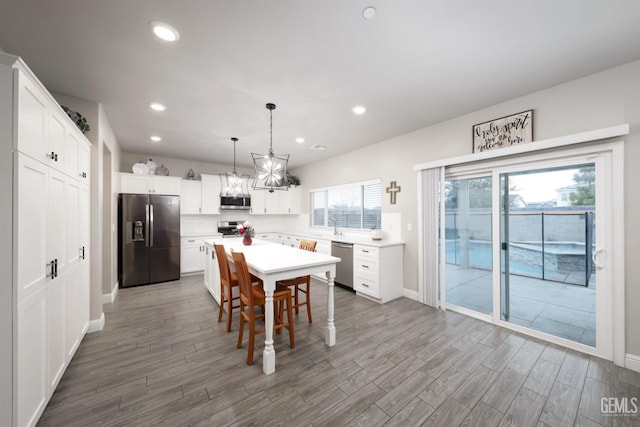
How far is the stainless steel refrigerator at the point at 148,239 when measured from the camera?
14.3 feet

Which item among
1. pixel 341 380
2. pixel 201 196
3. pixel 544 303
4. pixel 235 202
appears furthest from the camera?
pixel 235 202

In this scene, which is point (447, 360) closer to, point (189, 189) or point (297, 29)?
point (297, 29)

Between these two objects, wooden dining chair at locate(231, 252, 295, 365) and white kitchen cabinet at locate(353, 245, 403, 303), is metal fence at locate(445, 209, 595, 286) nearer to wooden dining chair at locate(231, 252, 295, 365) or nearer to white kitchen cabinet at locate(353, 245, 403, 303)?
white kitchen cabinet at locate(353, 245, 403, 303)

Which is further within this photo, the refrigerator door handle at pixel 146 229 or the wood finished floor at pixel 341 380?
the refrigerator door handle at pixel 146 229

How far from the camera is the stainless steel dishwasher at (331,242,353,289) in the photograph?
13.8 ft

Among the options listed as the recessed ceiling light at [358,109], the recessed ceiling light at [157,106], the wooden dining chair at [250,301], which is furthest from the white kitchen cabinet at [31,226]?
the recessed ceiling light at [358,109]

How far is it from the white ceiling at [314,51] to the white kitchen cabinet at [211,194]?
2487 millimetres

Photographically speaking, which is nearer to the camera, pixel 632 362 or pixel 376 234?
pixel 632 362

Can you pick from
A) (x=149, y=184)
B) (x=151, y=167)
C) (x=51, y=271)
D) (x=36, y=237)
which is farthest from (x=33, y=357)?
(x=151, y=167)

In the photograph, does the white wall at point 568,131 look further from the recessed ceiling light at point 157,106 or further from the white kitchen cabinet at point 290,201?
the recessed ceiling light at point 157,106

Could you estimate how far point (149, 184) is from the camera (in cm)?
467

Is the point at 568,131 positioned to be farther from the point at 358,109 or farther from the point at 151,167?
the point at 151,167

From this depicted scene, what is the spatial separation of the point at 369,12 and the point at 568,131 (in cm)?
237

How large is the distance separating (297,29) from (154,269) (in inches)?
190
